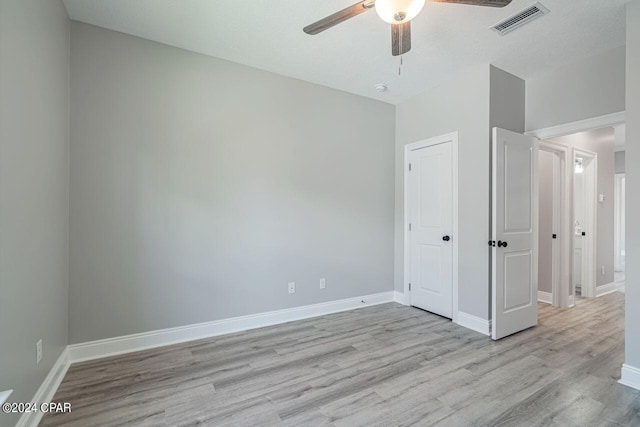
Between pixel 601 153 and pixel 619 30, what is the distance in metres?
2.83

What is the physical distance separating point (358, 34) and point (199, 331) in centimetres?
318

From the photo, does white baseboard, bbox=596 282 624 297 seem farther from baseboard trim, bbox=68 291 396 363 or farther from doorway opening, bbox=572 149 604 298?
baseboard trim, bbox=68 291 396 363

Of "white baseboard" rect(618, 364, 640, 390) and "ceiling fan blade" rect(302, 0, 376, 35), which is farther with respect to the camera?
"white baseboard" rect(618, 364, 640, 390)

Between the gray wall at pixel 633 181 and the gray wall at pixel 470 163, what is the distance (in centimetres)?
104

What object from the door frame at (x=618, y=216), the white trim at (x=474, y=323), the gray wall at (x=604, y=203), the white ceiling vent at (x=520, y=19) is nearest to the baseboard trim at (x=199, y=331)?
the white trim at (x=474, y=323)

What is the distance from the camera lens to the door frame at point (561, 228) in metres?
3.90

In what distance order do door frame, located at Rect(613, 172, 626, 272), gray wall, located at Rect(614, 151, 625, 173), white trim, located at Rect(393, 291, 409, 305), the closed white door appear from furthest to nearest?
door frame, located at Rect(613, 172, 626, 272) < gray wall, located at Rect(614, 151, 625, 173) < white trim, located at Rect(393, 291, 409, 305) < the closed white door

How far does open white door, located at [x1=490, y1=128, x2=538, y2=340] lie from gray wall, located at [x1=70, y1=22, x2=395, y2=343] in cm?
156

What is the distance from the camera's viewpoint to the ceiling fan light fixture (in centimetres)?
155

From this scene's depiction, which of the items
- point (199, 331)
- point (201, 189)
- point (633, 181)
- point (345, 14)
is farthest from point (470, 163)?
point (199, 331)

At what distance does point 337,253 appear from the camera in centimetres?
373

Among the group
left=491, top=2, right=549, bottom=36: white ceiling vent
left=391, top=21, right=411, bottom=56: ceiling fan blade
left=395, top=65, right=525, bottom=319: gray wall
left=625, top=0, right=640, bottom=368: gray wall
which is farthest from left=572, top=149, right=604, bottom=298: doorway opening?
left=391, top=21, right=411, bottom=56: ceiling fan blade

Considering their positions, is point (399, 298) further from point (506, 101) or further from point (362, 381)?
point (506, 101)

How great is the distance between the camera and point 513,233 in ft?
10.1
